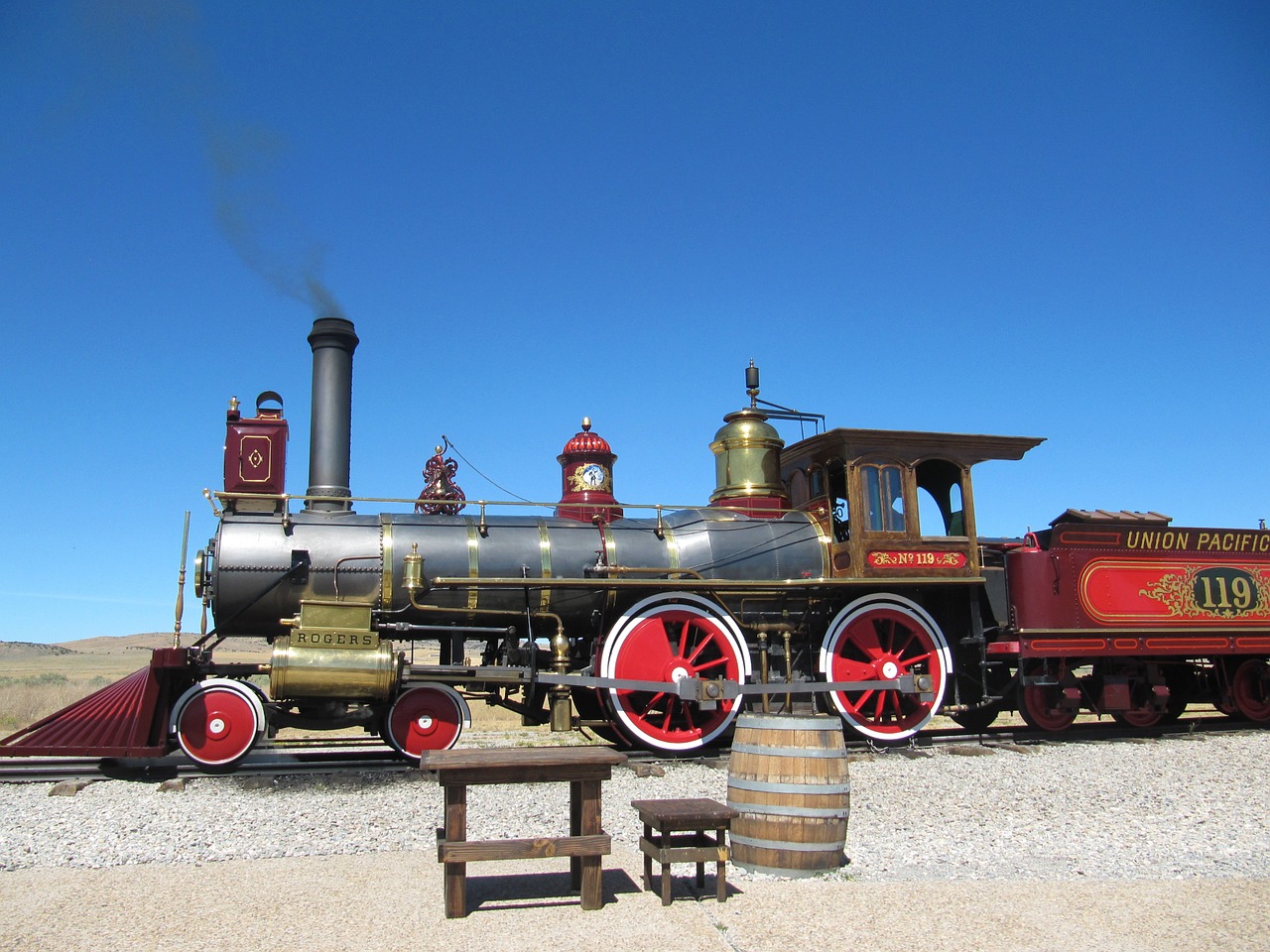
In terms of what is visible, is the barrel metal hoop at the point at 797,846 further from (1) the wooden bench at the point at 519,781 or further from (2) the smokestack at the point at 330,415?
(2) the smokestack at the point at 330,415

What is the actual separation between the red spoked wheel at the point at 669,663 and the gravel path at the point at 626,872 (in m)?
1.29

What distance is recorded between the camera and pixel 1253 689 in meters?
12.4

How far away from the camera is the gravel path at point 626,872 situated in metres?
4.28

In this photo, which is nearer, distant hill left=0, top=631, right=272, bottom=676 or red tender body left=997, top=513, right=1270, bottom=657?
red tender body left=997, top=513, right=1270, bottom=657

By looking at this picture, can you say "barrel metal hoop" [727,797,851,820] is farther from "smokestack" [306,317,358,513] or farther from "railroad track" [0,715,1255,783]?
"smokestack" [306,317,358,513]

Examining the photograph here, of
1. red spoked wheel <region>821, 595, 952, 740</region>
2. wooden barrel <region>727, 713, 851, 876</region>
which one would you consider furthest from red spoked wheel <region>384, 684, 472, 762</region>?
wooden barrel <region>727, 713, 851, 876</region>

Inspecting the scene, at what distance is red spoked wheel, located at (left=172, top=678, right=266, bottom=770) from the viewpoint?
8.38 metres

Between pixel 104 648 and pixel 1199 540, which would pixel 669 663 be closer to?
pixel 1199 540

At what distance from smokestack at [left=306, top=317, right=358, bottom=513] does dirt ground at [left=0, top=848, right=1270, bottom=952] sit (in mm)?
5113

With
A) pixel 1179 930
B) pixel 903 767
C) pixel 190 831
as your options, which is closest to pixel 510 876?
pixel 190 831

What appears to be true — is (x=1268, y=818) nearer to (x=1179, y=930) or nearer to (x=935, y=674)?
(x=1179, y=930)

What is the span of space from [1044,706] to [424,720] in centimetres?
676

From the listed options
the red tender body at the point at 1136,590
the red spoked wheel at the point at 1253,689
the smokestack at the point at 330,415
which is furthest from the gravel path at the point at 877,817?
the red spoked wheel at the point at 1253,689

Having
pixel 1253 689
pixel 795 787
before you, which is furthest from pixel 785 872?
pixel 1253 689
